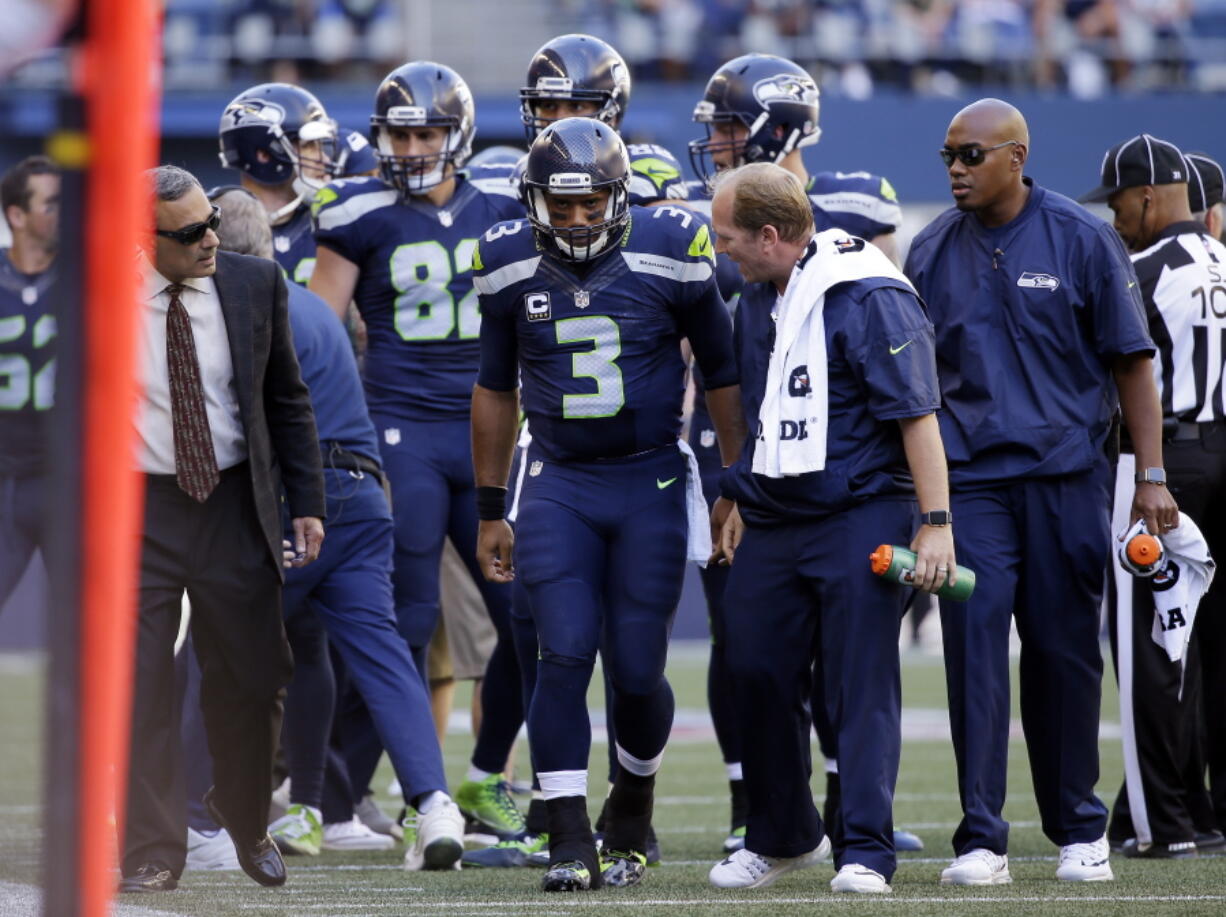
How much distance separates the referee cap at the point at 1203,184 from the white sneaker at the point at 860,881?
2.76 m

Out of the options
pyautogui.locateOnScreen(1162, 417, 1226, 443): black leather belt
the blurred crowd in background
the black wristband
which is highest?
the blurred crowd in background

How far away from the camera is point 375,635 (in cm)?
563

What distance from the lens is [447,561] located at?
8.04m

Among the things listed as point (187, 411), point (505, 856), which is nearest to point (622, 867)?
point (505, 856)

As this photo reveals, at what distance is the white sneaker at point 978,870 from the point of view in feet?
16.5

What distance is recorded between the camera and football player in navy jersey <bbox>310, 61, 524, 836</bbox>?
6.34m

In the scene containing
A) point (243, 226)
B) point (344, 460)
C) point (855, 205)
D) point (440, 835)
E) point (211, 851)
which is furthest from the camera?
point (855, 205)

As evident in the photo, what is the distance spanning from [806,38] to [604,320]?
16.2 meters

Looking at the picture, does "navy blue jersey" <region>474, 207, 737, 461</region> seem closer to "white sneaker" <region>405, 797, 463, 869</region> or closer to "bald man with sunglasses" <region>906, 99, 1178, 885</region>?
"bald man with sunglasses" <region>906, 99, 1178, 885</region>

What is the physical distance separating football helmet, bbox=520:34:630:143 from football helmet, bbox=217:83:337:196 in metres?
1.04

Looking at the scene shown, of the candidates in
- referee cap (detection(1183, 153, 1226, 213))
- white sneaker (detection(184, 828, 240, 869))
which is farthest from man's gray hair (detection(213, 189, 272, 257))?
referee cap (detection(1183, 153, 1226, 213))

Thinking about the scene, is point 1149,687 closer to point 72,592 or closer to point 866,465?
point 866,465

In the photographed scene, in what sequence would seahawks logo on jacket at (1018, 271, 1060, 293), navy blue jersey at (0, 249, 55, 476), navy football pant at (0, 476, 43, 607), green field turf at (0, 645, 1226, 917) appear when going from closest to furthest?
navy blue jersey at (0, 249, 55, 476) < navy football pant at (0, 476, 43, 607) < green field turf at (0, 645, 1226, 917) < seahawks logo on jacket at (1018, 271, 1060, 293)

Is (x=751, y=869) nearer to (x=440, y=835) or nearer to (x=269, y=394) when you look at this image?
(x=440, y=835)
